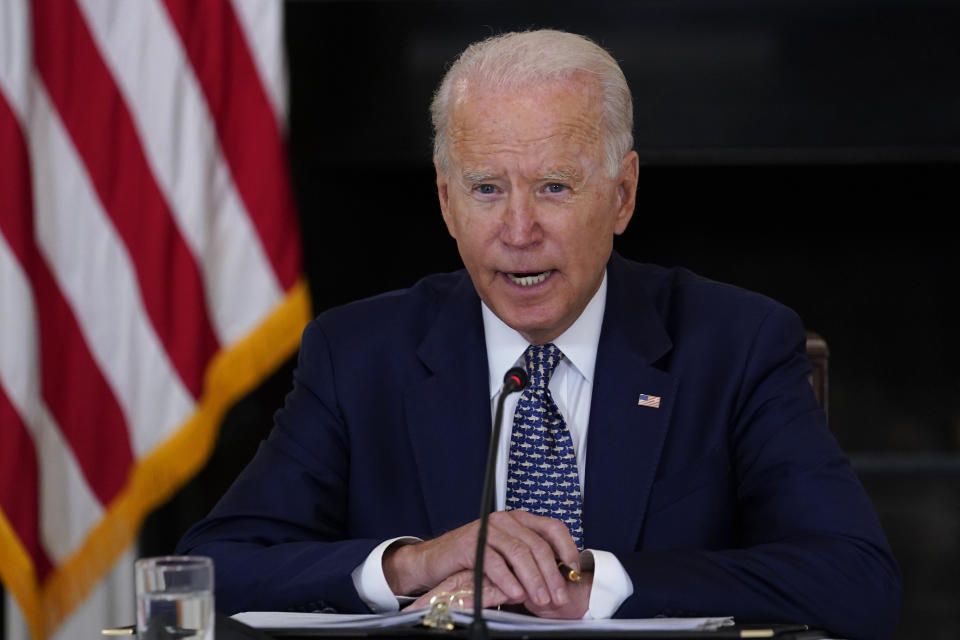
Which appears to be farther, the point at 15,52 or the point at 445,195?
the point at 15,52

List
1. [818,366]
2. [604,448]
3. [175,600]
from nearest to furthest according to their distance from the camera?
[175,600]
[604,448]
[818,366]

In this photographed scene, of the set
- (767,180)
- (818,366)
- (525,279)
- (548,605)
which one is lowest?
(548,605)

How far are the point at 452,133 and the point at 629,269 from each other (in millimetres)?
439

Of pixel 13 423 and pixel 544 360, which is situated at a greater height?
pixel 544 360

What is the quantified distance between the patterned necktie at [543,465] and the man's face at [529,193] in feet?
0.44

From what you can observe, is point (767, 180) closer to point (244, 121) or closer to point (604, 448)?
point (244, 121)

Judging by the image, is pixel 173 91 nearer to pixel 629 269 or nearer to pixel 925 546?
pixel 629 269

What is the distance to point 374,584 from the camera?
1.63 meters

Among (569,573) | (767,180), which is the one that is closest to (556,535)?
(569,573)

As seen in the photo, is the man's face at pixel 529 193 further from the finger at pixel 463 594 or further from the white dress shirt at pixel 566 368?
the finger at pixel 463 594

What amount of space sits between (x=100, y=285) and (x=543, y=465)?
1533 millimetres

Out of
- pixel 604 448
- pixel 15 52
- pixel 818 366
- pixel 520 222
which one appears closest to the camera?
pixel 520 222

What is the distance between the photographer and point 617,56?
325 cm

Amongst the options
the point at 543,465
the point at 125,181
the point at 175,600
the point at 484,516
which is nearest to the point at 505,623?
the point at 484,516
